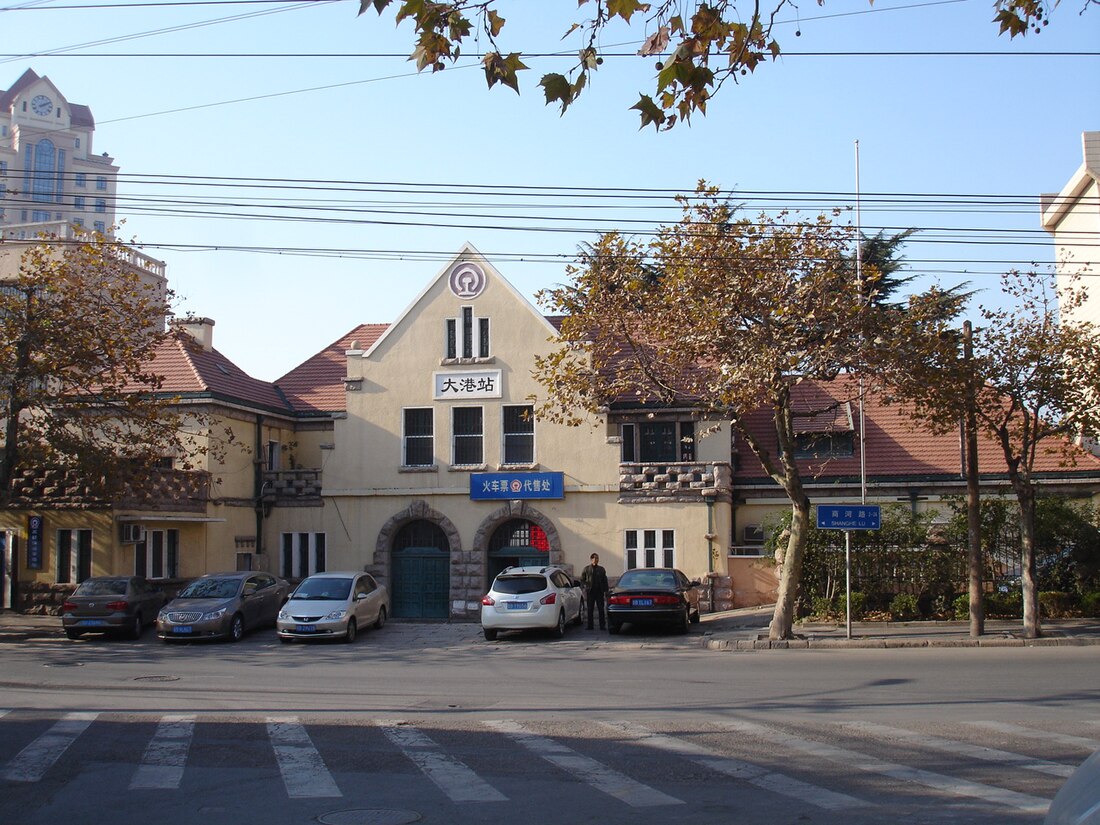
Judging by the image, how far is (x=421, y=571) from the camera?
108 feet

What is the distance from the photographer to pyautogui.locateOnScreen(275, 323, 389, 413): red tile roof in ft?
119

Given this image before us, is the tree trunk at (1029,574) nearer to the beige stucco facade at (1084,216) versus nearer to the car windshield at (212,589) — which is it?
the beige stucco facade at (1084,216)

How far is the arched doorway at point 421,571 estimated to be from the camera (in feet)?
107

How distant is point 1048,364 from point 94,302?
2023 cm

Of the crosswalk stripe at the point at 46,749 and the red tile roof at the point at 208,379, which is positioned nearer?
the crosswalk stripe at the point at 46,749

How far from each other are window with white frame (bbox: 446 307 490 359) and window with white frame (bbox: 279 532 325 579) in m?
6.76

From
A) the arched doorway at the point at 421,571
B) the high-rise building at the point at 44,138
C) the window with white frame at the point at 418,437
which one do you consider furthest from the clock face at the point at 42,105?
the arched doorway at the point at 421,571

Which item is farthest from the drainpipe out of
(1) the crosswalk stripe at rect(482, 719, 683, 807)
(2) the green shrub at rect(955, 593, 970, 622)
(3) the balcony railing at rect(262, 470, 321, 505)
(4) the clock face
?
(4) the clock face

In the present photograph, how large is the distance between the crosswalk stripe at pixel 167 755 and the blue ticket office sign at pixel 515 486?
1834 centimetres

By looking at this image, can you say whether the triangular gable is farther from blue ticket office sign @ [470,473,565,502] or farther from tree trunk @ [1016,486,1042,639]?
tree trunk @ [1016,486,1042,639]

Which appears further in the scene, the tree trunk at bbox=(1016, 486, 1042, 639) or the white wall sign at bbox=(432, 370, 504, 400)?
the white wall sign at bbox=(432, 370, 504, 400)

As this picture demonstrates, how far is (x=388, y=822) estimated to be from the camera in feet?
27.9

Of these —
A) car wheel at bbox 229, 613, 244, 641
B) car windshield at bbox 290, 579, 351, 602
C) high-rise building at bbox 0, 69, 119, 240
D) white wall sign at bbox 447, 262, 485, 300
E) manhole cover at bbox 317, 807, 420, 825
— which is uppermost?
high-rise building at bbox 0, 69, 119, 240

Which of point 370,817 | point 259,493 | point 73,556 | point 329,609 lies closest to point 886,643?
point 329,609
